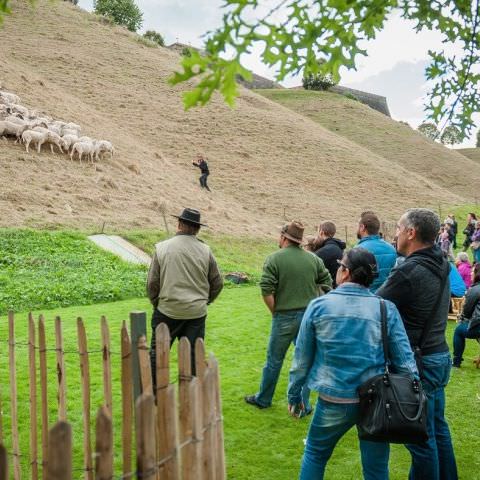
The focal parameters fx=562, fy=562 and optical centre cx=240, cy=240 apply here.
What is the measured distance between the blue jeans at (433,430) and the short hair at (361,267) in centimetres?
89

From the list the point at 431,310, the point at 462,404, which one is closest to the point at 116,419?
the point at 431,310

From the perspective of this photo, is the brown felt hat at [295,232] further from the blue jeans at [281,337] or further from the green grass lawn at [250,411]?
the green grass lawn at [250,411]

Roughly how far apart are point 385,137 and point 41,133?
4520 centimetres

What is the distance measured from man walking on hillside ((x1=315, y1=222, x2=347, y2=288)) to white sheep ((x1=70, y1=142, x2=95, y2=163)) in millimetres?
20924

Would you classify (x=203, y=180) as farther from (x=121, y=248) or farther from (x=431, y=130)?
(x=431, y=130)

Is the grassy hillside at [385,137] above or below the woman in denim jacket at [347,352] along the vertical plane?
above

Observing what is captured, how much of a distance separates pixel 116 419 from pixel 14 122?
22.5 m

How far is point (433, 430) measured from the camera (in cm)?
427

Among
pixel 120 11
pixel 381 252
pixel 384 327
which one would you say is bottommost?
pixel 384 327

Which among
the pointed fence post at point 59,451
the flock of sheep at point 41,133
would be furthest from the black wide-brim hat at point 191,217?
the flock of sheep at point 41,133

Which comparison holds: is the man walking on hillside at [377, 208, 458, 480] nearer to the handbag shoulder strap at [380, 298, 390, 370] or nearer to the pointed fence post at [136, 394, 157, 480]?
the handbag shoulder strap at [380, 298, 390, 370]

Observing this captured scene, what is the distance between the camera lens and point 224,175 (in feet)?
123

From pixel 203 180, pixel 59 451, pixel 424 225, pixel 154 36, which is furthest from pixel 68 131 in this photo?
pixel 154 36

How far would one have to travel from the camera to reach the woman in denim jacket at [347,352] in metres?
3.73
